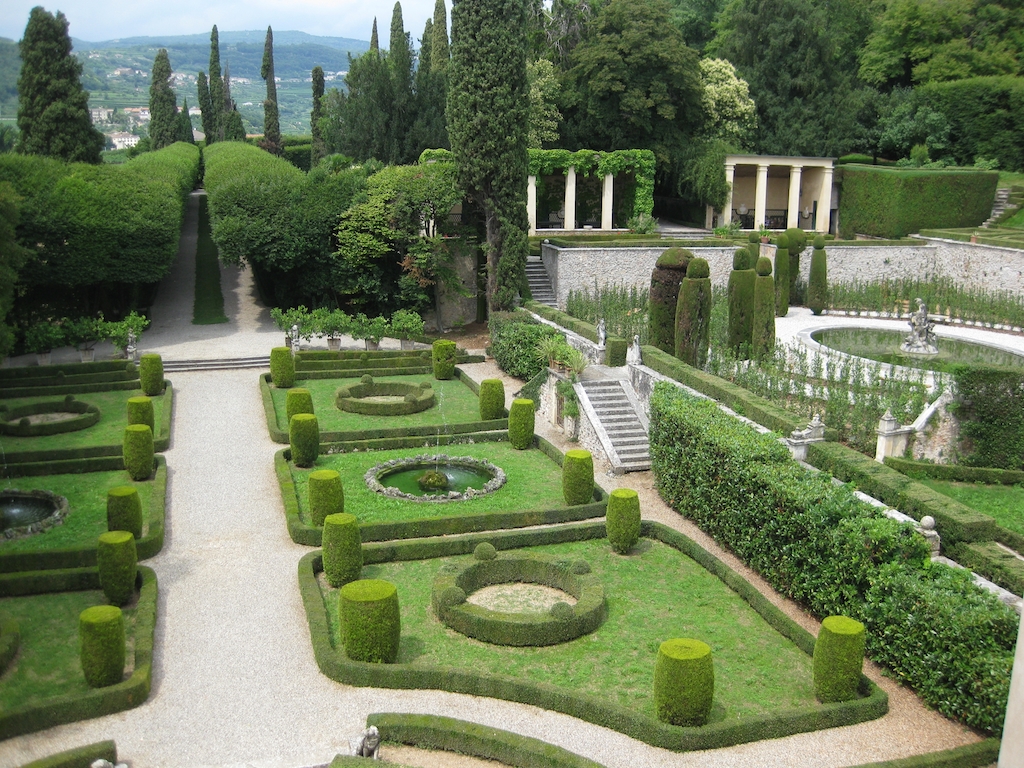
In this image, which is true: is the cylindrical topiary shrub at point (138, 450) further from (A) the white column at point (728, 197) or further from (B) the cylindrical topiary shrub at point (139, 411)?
(A) the white column at point (728, 197)

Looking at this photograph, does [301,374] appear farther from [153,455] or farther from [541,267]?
[541,267]

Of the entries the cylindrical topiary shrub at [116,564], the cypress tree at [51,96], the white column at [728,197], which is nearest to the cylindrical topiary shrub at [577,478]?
the cylindrical topiary shrub at [116,564]

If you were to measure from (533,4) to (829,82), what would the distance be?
54.7 feet

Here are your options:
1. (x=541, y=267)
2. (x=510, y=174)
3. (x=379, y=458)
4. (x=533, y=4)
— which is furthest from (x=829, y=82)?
(x=379, y=458)

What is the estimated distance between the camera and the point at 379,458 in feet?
71.4

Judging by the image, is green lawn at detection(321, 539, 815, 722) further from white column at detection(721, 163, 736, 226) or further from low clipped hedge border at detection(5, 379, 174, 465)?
white column at detection(721, 163, 736, 226)

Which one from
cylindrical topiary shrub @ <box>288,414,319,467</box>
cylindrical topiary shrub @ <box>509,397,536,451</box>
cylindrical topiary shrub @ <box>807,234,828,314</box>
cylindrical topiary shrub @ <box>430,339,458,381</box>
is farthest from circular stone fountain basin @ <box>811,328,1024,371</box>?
cylindrical topiary shrub @ <box>288,414,319,467</box>

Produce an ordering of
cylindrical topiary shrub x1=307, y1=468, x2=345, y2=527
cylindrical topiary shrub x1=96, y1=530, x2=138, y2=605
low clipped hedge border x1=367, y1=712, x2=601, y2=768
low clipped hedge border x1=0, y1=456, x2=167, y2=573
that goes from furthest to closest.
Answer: cylindrical topiary shrub x1=307, y1=468, x2=345, y2=527 → low clipped hedge border x1=0, y1=456, x2=167, y2=573 → cylindrical topiary shrub x1=96, y1=530, x2=138, y2=605 → low clipped hedge border x1=367, y1=712, x2=601, y2=768

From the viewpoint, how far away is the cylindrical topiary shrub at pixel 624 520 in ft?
56.0

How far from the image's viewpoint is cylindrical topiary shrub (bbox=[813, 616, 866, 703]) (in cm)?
1217

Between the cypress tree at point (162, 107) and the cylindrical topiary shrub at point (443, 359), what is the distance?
40931mm

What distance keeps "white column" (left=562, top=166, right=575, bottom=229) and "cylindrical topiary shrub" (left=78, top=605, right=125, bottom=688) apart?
35.1 metres

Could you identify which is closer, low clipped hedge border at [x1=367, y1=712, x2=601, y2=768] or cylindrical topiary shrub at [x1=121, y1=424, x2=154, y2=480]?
low clipped hedge border at [x1=367, y1=712, x2=601, y2=768]

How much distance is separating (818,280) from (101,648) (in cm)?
3033
